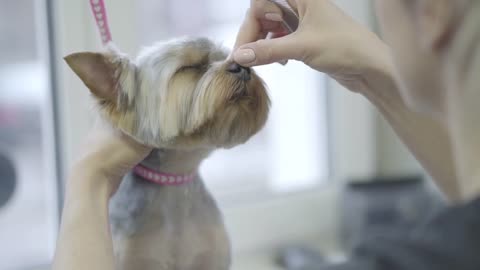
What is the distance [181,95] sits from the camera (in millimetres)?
1044

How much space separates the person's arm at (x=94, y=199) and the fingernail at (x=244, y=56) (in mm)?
204

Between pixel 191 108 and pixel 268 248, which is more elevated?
pixel 191 108

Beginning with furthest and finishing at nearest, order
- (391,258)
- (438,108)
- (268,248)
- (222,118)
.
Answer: (268,248), (222,118), (438,108), (391,258)

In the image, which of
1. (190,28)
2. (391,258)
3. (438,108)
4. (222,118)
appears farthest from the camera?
(190,28)

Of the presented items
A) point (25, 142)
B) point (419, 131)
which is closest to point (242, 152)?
point (25, 142)

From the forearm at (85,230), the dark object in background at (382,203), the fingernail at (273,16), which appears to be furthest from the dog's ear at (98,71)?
the dark object in background at (382,203)

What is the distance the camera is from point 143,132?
1004mm

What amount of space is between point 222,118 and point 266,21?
0.57 feet

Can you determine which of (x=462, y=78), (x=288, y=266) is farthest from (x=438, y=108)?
(x=288, y=266)

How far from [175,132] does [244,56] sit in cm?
17

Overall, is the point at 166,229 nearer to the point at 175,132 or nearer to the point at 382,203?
the point at 175,132

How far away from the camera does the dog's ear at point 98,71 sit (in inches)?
35.4

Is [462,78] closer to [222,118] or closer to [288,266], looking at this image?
[222,118]

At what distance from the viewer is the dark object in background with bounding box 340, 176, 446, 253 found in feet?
6.11
